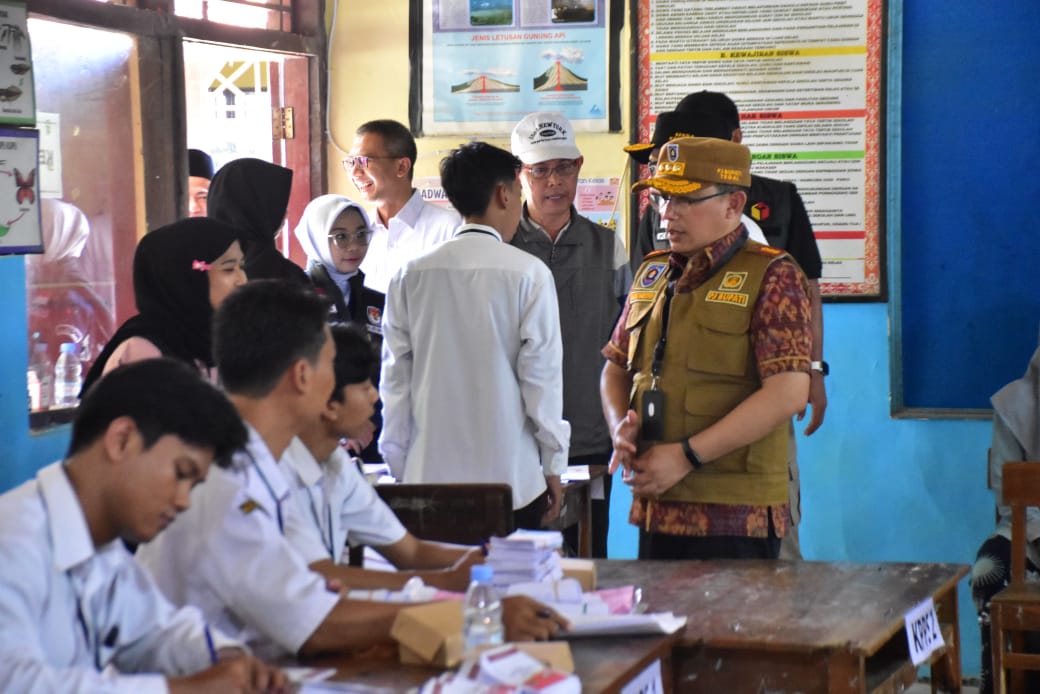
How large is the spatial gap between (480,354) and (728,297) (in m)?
0.74

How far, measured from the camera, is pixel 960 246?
13.9 feet

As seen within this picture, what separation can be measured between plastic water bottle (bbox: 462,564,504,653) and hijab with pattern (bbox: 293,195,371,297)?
7.27 ft

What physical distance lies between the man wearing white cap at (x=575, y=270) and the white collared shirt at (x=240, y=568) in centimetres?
208

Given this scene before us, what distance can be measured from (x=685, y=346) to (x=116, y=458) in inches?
56.4

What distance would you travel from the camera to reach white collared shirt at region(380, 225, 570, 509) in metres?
3.22

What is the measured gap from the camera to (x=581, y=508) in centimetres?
366

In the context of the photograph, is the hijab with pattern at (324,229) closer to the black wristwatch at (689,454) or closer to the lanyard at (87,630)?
the black wristwatch at (689,454)

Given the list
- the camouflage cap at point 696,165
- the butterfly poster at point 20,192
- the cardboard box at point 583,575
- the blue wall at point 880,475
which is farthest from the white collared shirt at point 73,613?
the blue wall at point 880,475

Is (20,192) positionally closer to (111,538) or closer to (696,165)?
(696,165)

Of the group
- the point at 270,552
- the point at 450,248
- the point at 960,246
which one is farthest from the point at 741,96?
the point at 270,552

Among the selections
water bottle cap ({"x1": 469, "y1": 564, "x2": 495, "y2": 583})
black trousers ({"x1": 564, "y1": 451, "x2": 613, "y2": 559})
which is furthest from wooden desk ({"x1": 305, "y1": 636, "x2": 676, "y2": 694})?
black trousers ({"x1": 564, "y1": 451, "x2": 613, "y2": 559})

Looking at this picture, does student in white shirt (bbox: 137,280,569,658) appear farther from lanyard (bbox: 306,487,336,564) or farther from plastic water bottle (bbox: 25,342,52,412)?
plastic water bottle (bbox: 25,342,52,412)

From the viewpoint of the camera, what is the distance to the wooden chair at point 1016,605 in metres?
3.19

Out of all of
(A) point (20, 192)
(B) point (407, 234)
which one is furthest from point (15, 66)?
(B) point (407, 234)
